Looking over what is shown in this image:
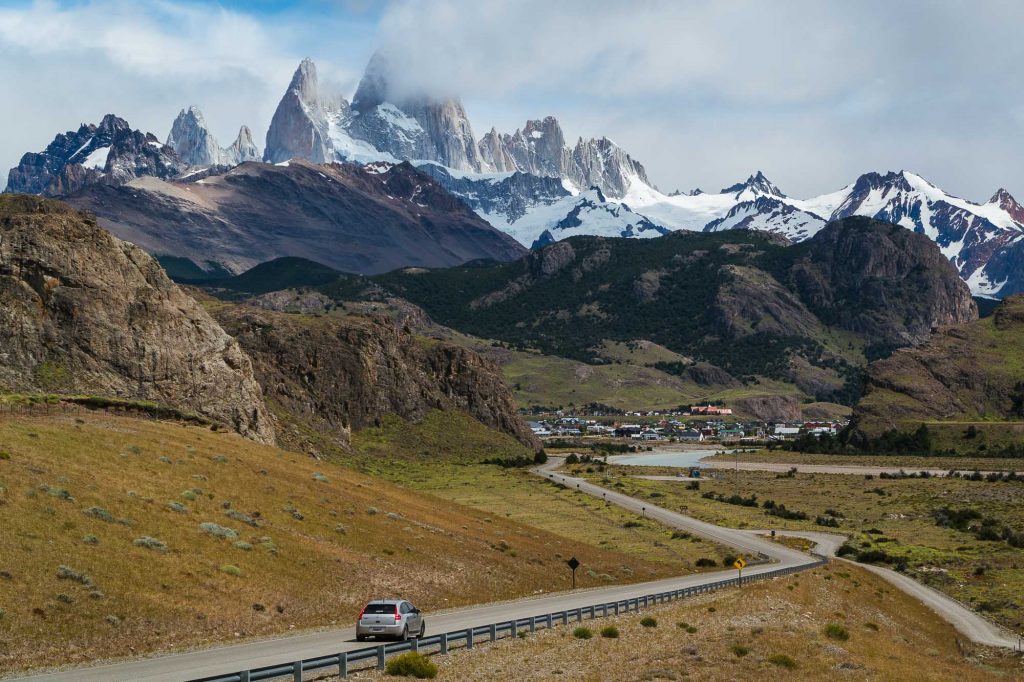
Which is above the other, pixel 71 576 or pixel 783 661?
pixel 71 576

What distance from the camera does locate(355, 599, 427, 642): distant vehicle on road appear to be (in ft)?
127

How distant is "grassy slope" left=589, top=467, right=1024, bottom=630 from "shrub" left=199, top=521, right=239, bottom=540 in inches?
2055

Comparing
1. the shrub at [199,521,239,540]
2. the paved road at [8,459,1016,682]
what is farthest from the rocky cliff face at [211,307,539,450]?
the shrub at [199,521,239,540]

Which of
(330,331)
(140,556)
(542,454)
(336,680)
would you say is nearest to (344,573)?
(140,556)

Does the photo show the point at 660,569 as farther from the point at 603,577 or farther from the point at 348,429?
the point at 348,429

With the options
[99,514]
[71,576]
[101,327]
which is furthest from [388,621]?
[101,327]

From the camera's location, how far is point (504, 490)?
135 m

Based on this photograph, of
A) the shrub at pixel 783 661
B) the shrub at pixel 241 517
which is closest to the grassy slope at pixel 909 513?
the shrub at pixel 783 661

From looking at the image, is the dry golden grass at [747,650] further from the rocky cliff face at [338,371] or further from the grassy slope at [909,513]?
the rocky cliff face at [338,371]

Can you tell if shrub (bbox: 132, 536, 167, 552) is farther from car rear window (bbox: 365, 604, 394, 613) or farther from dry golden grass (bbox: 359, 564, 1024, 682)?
dry golden grass (bbox: 359, 564, 1024, 682)

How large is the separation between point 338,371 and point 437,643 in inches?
5202

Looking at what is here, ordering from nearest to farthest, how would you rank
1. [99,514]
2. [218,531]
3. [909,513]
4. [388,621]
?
→ [388,621], [99,514], [218,531], [909,513]

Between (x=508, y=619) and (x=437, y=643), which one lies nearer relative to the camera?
(x=437, y=643)

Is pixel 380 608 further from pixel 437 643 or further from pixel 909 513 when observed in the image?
pixel 909 513
